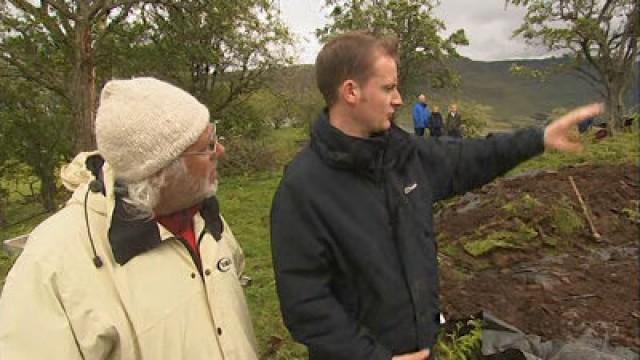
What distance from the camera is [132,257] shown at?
5.90ft

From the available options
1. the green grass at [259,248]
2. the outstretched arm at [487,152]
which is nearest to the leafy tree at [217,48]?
the green grass at [259,248]

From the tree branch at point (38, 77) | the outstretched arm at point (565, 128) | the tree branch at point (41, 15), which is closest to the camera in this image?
the outstretched arm at point (565, 128)

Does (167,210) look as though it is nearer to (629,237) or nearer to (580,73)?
(629,237)

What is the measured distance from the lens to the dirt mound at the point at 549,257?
15.6 feet

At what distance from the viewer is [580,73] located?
2577cm

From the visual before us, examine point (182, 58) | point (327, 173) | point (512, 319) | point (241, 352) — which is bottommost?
point (512, 319)

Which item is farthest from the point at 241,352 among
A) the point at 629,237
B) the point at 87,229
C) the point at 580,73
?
the point at 580,73

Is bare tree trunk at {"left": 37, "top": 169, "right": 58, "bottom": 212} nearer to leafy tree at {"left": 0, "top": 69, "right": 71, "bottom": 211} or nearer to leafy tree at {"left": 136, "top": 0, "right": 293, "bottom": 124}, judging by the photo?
leafy tree at {"left": 0, "top": 69, "right": 71, "bottom": 211}

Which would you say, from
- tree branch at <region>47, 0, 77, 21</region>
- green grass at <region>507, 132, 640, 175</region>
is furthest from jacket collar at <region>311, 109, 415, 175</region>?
tree branch at <region>47, 0, 77, 21</region>

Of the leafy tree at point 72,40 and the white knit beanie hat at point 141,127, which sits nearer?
the white knit beanie hat at point 141,127

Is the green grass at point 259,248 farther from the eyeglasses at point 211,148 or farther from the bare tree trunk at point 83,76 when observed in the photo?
the bare tree trunk at point 83,76

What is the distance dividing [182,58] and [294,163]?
627 inches

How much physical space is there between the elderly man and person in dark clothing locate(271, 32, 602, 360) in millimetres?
285

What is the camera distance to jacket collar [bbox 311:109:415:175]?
79.8 inches
